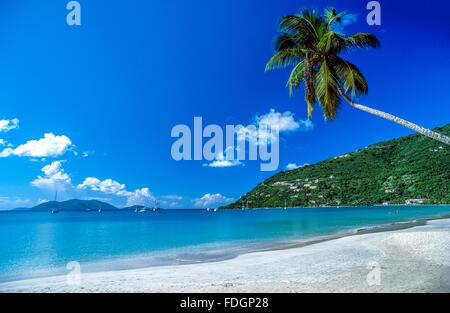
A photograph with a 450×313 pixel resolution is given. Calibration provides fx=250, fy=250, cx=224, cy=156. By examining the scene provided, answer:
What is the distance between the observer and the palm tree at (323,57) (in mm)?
9195

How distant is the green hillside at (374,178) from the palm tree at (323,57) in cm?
8628

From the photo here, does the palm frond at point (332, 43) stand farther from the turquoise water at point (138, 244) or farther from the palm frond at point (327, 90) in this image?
the turquoise water at point (138, 244)

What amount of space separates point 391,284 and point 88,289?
6676 millimetres

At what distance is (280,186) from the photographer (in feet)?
422

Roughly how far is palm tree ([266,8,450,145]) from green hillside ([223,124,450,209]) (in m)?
86.3

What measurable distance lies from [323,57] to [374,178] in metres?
99.8

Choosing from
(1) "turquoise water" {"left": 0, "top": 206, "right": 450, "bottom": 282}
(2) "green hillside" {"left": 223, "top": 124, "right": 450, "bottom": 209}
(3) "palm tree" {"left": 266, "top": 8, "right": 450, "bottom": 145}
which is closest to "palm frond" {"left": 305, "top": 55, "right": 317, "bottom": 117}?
(3) "palm tree" {"left": 266, "top": 8, "right": 450, "bottom": 145}

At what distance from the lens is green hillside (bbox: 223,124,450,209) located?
78.1m

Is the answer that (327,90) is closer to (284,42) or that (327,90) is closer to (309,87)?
(309,87)

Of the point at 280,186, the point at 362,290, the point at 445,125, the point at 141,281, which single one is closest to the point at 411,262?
the point at 362,290

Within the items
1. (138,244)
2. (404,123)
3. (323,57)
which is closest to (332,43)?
(323,57)

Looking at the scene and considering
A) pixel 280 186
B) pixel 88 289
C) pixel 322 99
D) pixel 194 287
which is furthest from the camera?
pixel 280 186

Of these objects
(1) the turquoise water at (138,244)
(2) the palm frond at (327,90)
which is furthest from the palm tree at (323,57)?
(1) the turquoise water at (138,244)
